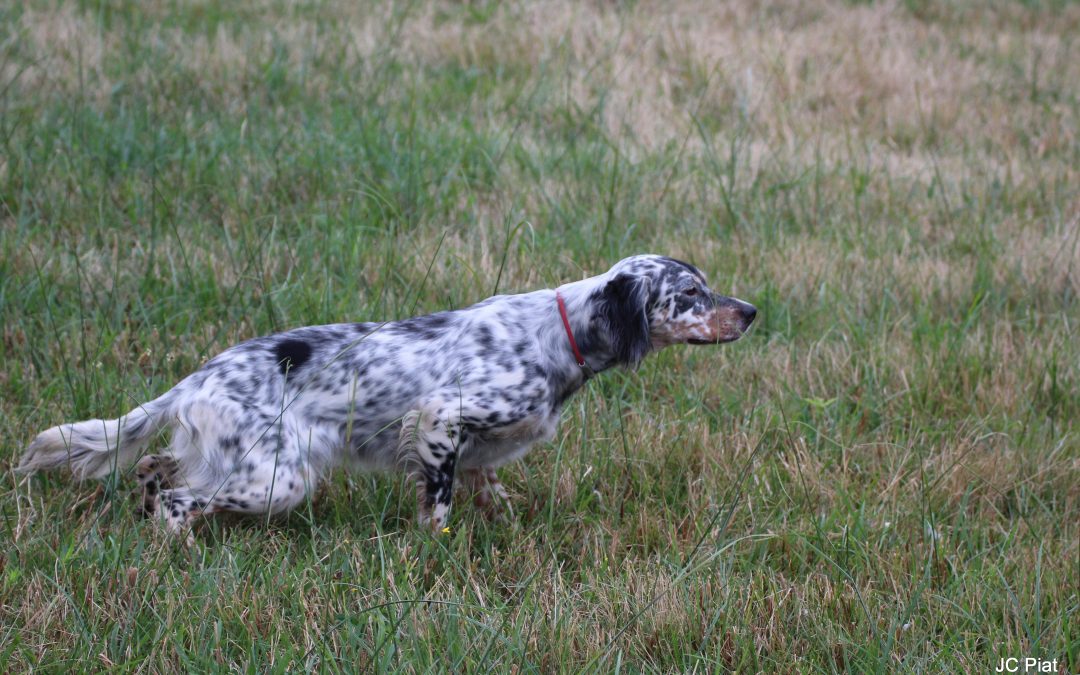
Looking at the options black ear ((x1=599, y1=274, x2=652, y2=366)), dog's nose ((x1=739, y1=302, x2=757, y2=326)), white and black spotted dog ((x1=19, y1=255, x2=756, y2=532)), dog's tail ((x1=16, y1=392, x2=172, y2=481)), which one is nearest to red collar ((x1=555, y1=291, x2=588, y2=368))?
white and black spotted dog ((x1=19, y1=255, x2=756, y2=532))

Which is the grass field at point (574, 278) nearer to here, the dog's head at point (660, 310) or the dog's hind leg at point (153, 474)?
the dog's hind leg at point (153, 474)

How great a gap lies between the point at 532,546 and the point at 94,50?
17.6ft

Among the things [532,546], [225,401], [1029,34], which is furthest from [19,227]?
[1029,34]

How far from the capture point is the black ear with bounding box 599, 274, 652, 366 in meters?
3.82

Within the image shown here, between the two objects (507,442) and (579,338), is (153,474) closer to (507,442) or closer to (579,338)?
(507,442)

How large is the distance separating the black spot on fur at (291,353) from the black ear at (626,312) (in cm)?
103

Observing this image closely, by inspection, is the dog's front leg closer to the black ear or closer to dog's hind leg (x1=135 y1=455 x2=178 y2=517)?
the black ear

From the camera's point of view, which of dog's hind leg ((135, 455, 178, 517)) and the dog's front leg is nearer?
the dog's front leg

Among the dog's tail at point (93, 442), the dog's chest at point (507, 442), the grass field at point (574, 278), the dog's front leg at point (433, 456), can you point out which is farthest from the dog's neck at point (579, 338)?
the dog's tail at point (93, 442)

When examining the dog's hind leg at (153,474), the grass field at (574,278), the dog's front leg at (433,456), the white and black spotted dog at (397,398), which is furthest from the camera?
the dog's hind leg at (153,474)

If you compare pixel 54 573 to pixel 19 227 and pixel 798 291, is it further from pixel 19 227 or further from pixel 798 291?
pixel 798 291

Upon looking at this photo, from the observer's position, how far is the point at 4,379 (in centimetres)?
423

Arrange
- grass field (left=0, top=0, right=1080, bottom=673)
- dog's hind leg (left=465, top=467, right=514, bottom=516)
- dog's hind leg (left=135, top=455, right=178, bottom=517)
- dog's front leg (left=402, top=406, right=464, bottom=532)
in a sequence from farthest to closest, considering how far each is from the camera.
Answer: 1. dog's hind leg (left=465, top=467, right=514, bottom=516)
2. dog's hind leg (left=135, top=455, right=178, bottom=517)
3. dog's front leg (left=402, top=406, right=464, bottom=532)
4. grass field (left=0, top=0, right=1080, bottom=673)

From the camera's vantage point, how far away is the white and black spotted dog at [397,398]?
3.60 m
